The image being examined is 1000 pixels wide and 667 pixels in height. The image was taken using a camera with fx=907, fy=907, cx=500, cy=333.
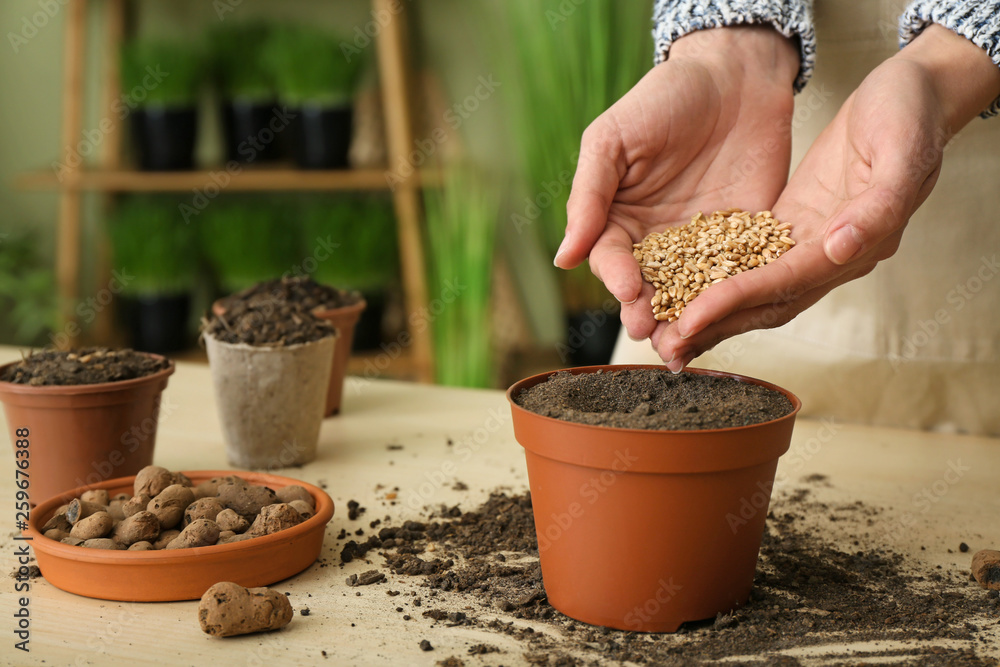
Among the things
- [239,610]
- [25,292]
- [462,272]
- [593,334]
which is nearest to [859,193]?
[239,610]

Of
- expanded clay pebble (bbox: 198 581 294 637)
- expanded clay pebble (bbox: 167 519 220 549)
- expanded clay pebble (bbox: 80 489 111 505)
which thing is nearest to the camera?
expanded clay pebble (bbox: 198 581 294 637)

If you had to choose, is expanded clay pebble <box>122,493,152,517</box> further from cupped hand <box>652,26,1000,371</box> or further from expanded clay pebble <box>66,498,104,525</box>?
cupped hand <box>652,26,1000,371</box>

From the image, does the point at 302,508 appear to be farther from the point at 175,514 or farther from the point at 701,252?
the point at 701,252

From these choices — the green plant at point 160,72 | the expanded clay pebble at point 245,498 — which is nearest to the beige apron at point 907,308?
the expanded clay pebble at point 245,498

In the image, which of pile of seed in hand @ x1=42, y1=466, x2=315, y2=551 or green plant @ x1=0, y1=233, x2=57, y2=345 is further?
green plant @ x1=0, y1=233, x2=57, y2=345

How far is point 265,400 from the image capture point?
1.36 metres

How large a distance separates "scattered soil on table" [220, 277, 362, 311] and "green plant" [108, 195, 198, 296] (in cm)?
130

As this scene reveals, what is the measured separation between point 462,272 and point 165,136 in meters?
1.03

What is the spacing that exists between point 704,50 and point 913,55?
294mm

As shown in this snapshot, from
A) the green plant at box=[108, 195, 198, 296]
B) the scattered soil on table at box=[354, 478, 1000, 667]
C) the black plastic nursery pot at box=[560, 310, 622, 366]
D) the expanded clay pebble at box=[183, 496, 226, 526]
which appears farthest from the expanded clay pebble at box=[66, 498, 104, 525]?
the green plant at box=[108, 195, 198, 296]

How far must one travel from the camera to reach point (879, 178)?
101cm

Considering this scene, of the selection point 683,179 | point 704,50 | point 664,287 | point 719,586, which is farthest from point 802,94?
point 719,586

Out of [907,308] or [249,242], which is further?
[249,242]

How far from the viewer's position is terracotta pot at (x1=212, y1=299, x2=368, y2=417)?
1629mm
